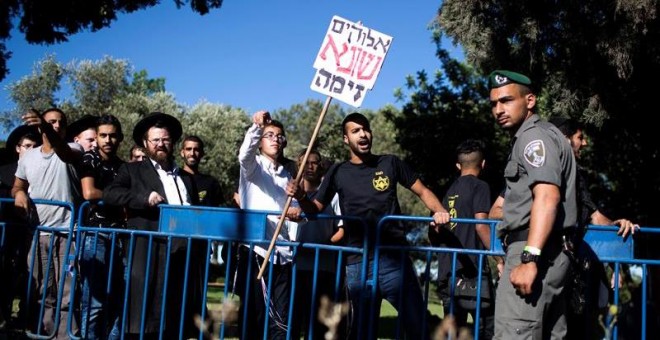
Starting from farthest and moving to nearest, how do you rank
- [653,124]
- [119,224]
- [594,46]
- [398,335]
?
[653,124] < [594,46] < [119,224] < [398,335]

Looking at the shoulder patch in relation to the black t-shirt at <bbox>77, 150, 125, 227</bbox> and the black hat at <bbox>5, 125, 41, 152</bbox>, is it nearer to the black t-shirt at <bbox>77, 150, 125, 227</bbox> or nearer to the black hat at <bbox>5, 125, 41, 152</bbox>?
the black t-shirt at <bbox>77, 150, 125, 227</bbox>

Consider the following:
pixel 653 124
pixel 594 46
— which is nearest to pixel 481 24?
pixel 594 46

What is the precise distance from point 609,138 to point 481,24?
3193 mm

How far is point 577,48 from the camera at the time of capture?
10.8m

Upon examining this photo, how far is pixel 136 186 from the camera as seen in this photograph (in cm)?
646

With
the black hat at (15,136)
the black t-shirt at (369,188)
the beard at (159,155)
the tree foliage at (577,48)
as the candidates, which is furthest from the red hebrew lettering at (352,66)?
the tree foliage at (577,48)

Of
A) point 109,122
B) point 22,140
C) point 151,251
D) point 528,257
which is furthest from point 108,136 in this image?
point 528,257

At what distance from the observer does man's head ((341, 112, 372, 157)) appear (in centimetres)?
641

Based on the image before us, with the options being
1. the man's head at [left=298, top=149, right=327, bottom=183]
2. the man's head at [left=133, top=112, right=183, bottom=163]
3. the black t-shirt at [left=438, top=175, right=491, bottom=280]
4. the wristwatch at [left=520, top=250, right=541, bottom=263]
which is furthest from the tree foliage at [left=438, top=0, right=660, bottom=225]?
the wristwatch at [left=520, top=250, right=541, bottom=263]

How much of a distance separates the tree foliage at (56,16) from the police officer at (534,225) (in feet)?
38.8

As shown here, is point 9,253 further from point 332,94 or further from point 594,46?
point 594,46

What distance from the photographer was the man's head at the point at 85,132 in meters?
7.49

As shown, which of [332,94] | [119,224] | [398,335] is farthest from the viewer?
[119,224]

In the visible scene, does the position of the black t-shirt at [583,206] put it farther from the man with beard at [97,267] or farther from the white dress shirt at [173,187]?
the man with beard at [97,267]
